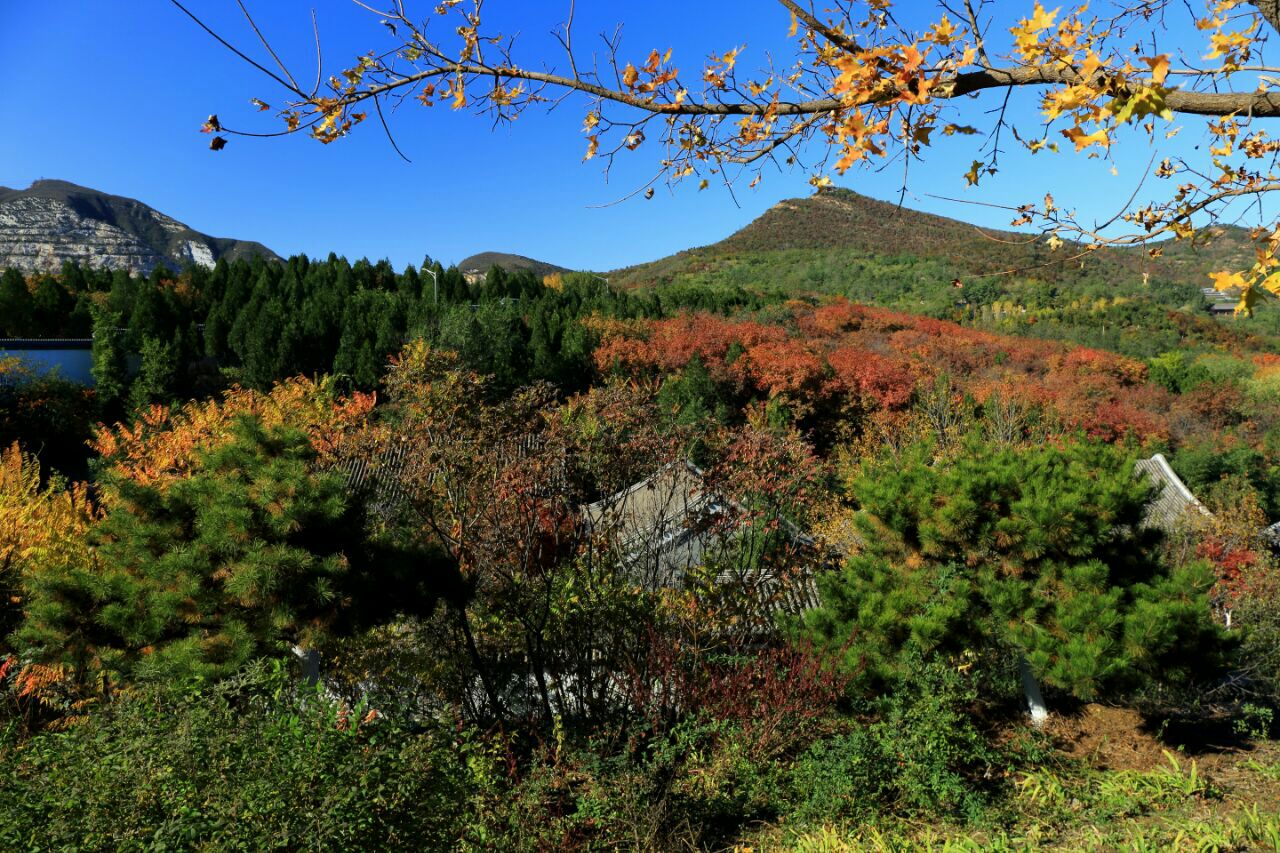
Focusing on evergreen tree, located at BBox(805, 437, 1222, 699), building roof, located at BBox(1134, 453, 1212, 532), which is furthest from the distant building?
building roof, located at BBox(1134, 453, 1212, 532)

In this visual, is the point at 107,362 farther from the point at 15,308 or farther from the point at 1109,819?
the point at 1109,819

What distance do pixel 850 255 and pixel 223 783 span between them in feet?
235

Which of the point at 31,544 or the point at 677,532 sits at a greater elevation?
the point at 677,532

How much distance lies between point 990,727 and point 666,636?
3.09 metres

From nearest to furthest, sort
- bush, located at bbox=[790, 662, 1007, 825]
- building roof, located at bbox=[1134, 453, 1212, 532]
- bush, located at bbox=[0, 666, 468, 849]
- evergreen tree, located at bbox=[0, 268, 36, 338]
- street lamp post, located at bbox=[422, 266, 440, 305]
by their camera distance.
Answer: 1. bush, located at bbox=[0, 666, 468, 849]
2. bush, located at bbox=[790, 662, 1007, 825]
3. building roof, located at bbox=[1134, 453, 1212, 532]
4. evergreen tree, located at bbox=[0, 268, 36, 338]
5. street lamp post, located at bbox=[422, 266, 440, 305]

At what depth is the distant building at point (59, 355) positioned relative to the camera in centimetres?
2227

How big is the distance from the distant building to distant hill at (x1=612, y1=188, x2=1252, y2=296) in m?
41.1

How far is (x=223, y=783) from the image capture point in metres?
2.75

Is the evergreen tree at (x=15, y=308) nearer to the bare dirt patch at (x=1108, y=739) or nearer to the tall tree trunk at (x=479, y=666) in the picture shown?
the tall tree trunk at (x=479, y=666)

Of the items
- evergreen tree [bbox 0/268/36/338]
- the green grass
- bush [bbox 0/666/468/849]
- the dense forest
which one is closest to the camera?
bush [bbox 0/666/468/849]

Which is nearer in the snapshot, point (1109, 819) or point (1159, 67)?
point (1159, 67)

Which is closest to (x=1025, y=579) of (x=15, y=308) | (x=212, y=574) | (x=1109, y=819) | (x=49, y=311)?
(x=1109, y=819)

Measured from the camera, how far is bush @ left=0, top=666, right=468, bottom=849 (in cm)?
254

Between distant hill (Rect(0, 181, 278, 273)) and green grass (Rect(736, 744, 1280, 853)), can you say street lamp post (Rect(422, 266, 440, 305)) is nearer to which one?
green grass (Rect(736, 744, 1280, 853))
